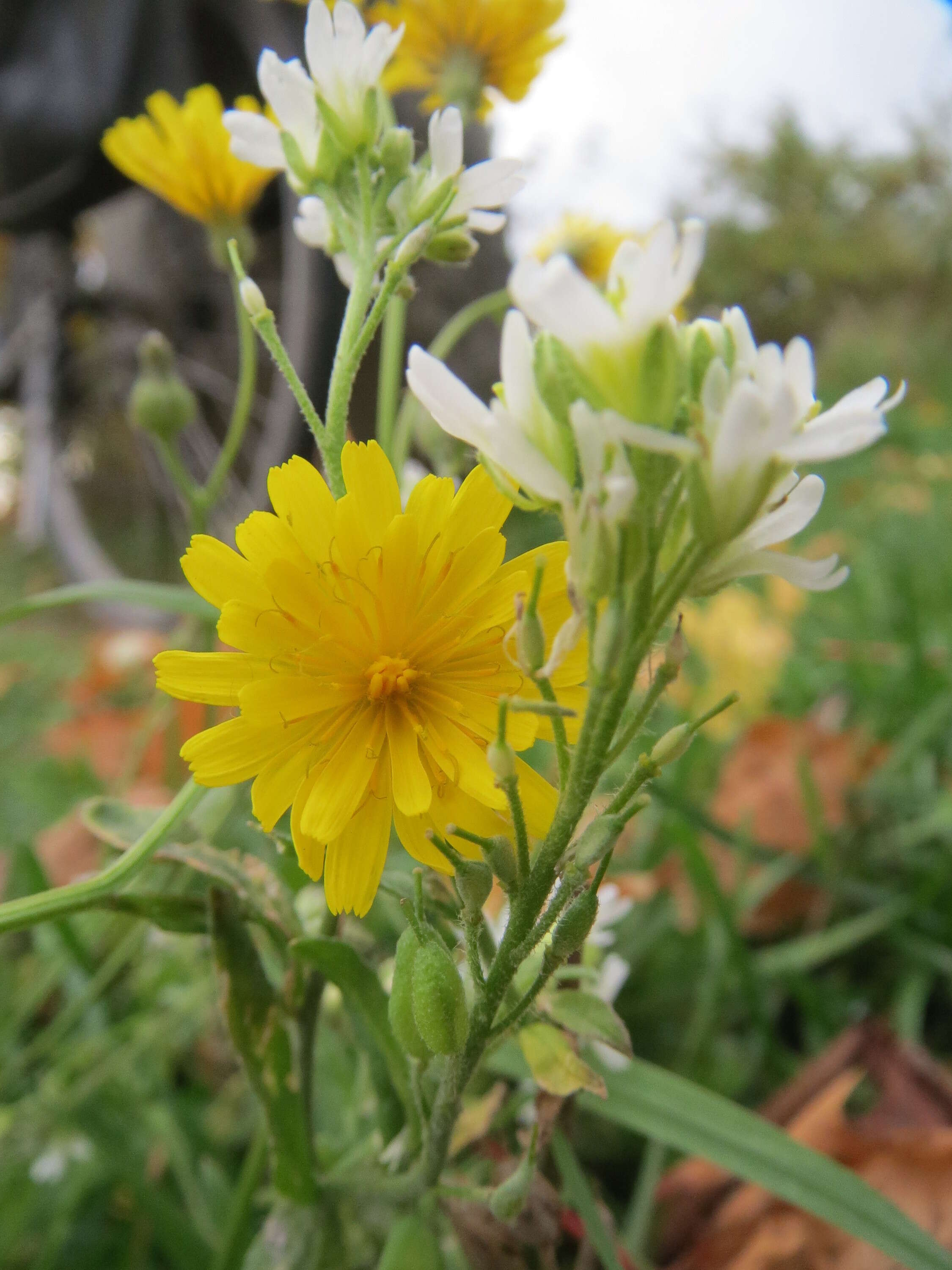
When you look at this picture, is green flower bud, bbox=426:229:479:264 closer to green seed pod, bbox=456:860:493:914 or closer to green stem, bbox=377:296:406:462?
green stem, bbox=377:296:406:462

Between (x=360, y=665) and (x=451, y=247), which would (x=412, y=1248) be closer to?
(x=360, y=665)

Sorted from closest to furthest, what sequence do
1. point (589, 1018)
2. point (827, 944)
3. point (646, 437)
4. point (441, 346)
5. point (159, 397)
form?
point (646, 437) → point (589, 1018) → point (441, 346) → point (159, 397) → point (827, 944)

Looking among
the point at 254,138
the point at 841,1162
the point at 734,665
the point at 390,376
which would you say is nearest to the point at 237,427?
the point at 390,376

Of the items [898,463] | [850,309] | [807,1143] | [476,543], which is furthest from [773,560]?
[850,309]

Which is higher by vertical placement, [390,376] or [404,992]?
[390,376]

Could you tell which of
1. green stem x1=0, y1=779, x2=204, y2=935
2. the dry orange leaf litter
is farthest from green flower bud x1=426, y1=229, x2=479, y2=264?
the dry orange leaf litter
